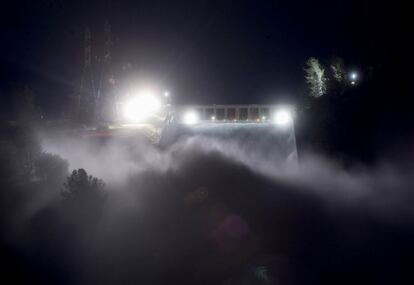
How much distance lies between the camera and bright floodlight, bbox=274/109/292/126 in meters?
41.4

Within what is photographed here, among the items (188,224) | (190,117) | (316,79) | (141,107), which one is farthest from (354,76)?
(141,107)

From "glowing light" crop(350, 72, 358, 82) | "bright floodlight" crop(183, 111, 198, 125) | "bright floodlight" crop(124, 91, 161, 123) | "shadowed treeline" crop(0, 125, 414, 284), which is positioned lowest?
"shadowed treeline" crop(0, 125, 414, 284)

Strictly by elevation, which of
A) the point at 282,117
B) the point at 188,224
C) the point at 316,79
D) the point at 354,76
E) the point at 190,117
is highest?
the point at 316,79

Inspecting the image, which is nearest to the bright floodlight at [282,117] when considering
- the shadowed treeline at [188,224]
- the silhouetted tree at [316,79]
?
the silhouetted tree at [316,79]

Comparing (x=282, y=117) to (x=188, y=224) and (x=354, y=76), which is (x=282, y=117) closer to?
(x=354, y=76)

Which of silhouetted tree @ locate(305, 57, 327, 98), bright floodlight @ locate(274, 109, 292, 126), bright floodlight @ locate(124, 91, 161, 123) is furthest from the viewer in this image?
bright floodlight @ locate(124, 91, 161, 123)

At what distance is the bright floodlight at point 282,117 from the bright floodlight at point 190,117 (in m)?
11.2

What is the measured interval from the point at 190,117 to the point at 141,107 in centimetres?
1146

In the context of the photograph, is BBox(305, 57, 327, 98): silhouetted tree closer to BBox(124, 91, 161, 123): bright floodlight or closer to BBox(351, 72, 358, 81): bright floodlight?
BBox(351, 72, 358, 81): bright floodlight

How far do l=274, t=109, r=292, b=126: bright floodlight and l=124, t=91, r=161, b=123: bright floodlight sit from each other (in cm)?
1912

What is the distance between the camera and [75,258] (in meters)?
23.2

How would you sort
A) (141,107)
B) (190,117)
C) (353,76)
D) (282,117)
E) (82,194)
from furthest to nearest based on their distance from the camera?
(141,107) < (190,117) < (282,117) < (353,76) < (82,194)

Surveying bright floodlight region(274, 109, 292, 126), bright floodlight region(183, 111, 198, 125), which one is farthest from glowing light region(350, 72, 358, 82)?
Result: bright floodlight region(183, 111, 198, 125)

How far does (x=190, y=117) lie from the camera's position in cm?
4194
